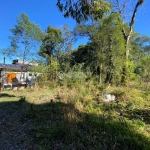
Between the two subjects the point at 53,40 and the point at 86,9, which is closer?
the point at 86,9

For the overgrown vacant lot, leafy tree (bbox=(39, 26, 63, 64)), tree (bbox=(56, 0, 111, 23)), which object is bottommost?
the overgrown vacant lot

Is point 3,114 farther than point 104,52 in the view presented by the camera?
No

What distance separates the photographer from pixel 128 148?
2.99m

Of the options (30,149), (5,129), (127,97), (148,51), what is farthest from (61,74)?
(148,51)

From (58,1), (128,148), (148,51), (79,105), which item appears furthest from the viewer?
(148,51)

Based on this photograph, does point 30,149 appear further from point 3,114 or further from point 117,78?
point 117,78

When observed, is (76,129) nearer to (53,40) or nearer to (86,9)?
(86,9)

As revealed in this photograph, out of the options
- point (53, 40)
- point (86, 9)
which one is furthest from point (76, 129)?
point (53, 40)

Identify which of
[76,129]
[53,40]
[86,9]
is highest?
[53,40]

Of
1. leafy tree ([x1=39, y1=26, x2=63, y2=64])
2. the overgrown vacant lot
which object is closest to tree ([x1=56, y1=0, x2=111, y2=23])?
the overgrown vacant lot

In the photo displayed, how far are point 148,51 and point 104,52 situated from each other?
674 inches

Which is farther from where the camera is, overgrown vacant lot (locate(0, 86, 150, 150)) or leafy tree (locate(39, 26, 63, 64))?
leafy tree (locate(39, 26, 63, 64))

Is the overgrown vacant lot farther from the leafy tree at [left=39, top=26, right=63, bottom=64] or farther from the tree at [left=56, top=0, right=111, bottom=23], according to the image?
the leafy tree at [left=39, top=26, right=63, bottom=64]

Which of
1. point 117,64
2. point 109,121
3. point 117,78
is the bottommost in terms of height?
point 109,121
